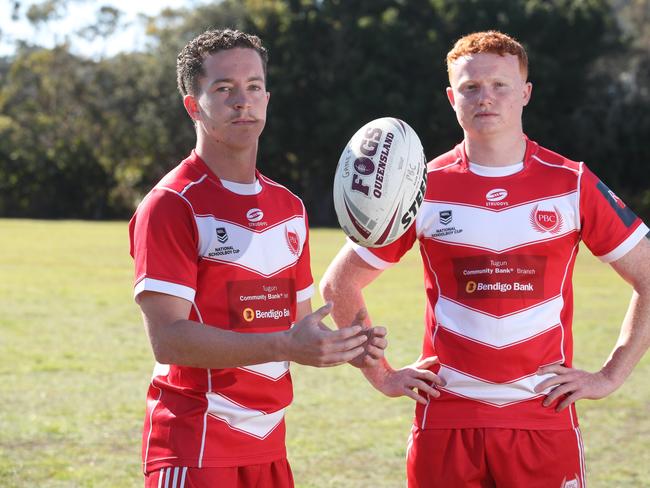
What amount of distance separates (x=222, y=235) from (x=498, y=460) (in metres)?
1.34

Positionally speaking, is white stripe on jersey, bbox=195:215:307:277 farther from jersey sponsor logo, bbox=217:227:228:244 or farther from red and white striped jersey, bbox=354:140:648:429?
red and white striped jersey, bbox=354:140:648:429

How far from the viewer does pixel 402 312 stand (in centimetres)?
1599

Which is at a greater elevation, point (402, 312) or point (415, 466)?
point (415, 466)

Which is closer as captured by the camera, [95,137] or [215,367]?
[215,367]

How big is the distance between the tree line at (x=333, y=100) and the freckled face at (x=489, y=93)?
125 ft

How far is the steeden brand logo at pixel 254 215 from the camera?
12.0 ft

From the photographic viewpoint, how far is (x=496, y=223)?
3.95 m

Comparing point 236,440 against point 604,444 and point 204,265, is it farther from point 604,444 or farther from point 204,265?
point 604,444

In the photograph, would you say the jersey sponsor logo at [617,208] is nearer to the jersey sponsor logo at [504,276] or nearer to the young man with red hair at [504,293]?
the young man with red hair at [504,293]

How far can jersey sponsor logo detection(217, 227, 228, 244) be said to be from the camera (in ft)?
11.6

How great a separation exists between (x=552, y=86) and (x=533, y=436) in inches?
1647

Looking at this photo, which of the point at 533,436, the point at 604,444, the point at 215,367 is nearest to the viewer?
the point at 215,367

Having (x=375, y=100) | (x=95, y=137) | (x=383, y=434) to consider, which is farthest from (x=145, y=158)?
(x=383, y=434)

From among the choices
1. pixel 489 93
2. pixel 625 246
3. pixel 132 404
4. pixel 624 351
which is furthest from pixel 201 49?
pixel 132 404
